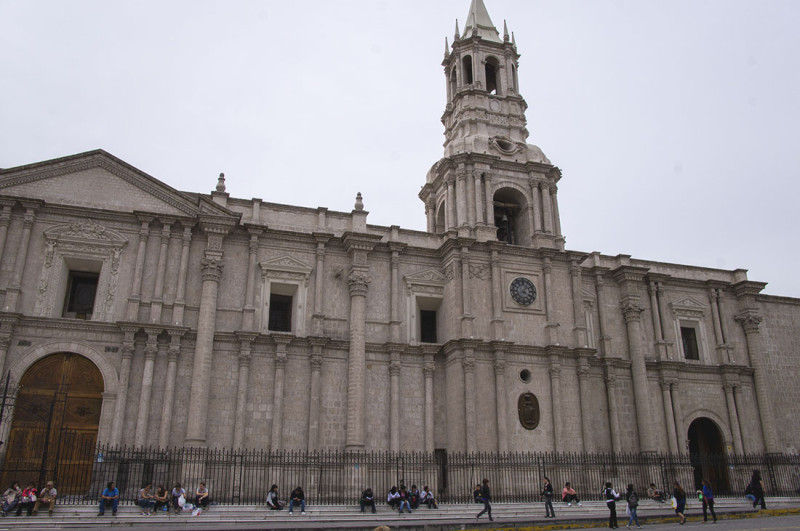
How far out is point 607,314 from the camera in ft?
97.7

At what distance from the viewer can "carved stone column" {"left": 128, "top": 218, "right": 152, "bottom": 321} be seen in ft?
75.6

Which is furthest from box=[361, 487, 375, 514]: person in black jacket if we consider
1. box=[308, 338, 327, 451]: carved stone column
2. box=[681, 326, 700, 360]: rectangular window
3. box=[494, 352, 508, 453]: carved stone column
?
box=[681, 326, 700, 360]: rectangular window

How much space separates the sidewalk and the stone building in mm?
3703

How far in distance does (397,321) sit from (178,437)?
9077 millimetres

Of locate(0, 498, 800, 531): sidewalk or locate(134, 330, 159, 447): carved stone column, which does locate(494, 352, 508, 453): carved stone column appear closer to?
locate(0, 498, 800, 531): sidewalk

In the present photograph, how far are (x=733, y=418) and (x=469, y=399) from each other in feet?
44.3

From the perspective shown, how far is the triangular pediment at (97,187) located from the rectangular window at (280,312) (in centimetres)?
417

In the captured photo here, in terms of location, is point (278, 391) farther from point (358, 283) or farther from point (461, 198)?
point (461, 198)

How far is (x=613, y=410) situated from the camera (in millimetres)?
27781

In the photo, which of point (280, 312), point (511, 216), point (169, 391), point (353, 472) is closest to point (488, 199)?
point (511, 216)

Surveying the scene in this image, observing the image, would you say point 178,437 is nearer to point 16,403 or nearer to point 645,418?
point 16,403

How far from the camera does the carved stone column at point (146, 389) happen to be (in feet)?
71.3

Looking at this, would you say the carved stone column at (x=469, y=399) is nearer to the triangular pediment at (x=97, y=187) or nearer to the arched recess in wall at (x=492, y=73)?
the triangular pediment at (x=97, y=187)

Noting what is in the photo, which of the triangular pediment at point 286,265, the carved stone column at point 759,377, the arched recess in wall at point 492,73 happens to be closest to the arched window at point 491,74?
the arched recess in wall at point 492,73
